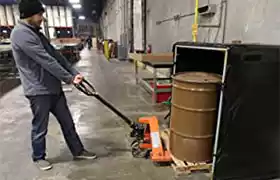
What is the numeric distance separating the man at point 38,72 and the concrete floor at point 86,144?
23 cm

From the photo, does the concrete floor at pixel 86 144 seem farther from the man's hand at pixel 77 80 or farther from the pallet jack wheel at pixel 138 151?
the man's hand at pixel 77 80

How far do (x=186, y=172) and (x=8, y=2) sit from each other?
43.7ft

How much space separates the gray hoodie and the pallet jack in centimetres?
30

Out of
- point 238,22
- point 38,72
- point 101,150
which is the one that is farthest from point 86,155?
point 238,22

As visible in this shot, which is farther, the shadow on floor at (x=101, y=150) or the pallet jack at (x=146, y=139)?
the shadow on floor at (x=101, y=150)

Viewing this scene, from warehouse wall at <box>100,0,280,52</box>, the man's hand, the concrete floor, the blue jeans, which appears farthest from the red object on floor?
the man's hand

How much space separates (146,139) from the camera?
272 centimetres

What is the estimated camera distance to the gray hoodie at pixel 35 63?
2039 millimetres

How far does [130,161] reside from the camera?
2527 millimetres

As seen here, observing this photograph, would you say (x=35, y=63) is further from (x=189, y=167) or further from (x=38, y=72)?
(x=189, y=167)

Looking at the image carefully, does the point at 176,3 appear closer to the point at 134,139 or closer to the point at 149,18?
the point at 149,18

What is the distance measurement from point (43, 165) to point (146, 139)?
1149 millimetres

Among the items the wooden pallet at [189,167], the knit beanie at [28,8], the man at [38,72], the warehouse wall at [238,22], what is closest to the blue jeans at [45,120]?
the man at [38,72]

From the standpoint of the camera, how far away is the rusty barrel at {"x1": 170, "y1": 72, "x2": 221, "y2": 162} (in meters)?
2.07
